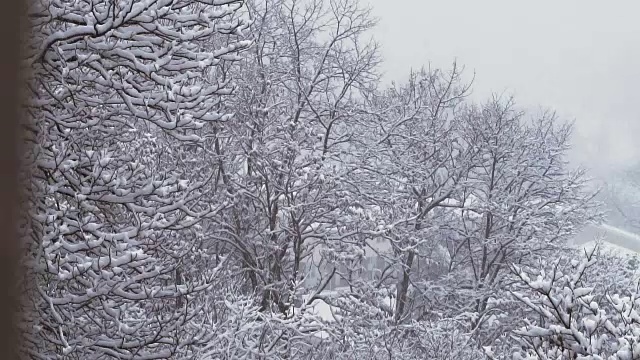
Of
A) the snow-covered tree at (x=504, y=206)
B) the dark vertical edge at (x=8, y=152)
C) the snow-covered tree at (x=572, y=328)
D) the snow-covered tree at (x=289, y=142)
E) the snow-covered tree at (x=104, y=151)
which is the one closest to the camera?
the dark vertical edge at (x=8, y=152)

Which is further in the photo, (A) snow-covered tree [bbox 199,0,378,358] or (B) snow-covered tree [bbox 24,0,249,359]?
(A) snow-covered tree [bbox 199,0,378,358]

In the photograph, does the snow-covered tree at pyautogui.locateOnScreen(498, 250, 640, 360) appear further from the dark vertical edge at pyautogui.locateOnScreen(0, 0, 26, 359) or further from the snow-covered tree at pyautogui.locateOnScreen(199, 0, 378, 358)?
the snow-covered tree at pyautogui.locateOnScreen(199, 0, 378, 358)

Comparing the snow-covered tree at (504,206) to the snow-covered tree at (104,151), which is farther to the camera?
the snow-covered tree at (504,206)

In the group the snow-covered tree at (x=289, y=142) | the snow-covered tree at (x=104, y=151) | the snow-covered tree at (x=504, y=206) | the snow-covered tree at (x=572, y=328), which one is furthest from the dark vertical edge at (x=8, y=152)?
the snow-covered tree at (x=504, y=206)

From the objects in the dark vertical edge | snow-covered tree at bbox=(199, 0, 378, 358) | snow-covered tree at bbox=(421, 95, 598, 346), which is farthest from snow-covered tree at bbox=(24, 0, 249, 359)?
snow-covered tree at bbox=(421, 95, 598, 346)

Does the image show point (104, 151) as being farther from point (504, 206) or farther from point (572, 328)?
point (504, 206)

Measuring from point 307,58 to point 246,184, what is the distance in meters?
3.05

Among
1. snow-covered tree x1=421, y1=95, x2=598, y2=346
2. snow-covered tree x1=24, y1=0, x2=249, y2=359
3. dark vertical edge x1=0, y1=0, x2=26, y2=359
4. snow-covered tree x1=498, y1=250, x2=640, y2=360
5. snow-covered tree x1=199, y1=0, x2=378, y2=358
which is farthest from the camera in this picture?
snow-covered tree x1=421, y1=95, x2=598, y2=346

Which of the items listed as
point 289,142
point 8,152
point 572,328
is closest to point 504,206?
point 289,142

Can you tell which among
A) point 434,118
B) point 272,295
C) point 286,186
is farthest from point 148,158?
point 434,118

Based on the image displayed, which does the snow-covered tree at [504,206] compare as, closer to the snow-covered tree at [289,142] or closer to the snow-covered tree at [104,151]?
the snow-covered tree at [289,142]

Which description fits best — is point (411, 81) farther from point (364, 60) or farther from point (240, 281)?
point (240, 281)

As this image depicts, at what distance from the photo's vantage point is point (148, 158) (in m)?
7.16

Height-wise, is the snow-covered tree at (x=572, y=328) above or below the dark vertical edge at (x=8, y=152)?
below
